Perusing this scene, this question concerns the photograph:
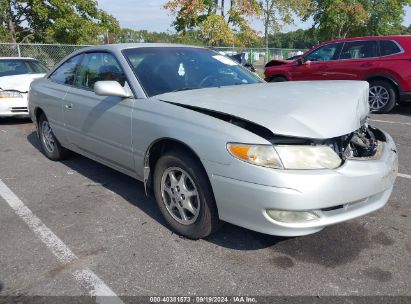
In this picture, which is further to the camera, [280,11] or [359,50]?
[280,11]

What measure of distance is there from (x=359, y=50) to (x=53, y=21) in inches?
655

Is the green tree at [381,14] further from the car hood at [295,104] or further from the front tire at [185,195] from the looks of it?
the front tire at [185,195]

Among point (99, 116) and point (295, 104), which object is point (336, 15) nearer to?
point (99, 116)

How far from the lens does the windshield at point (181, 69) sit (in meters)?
3.51

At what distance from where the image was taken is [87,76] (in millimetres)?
4281

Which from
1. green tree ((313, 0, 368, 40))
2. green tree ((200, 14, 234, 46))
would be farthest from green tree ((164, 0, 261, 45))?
green tree ((313, 0, 368, 40))

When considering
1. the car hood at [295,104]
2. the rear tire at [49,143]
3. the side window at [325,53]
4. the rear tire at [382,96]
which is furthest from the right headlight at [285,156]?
the side window at [325,53]

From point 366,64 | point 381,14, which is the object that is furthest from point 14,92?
point 381,14

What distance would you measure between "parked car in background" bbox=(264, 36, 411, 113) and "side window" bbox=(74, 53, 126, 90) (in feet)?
21.7

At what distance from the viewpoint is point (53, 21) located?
20094mm

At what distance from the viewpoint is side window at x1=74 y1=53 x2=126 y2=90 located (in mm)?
3760

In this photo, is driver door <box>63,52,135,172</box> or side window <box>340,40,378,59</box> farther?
side window <box>340,40,378,59</box>

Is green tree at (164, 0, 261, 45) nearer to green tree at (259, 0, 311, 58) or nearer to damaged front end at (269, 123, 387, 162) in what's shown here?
green tree at (259, 0, 311, 58)

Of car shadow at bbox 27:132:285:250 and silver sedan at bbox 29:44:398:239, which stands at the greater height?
silver sedan at bbox 29:44:398:239
